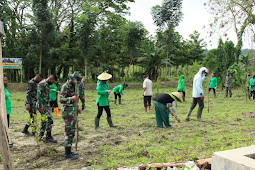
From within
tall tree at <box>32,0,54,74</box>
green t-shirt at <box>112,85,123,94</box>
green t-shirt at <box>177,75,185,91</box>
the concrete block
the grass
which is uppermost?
tall tree at <box>32,0,54,74</box>

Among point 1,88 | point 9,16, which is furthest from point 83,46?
point 1,88

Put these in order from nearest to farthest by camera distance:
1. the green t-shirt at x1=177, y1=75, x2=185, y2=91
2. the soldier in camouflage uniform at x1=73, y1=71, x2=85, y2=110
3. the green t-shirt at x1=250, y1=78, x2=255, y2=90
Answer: the soldier in camouflage uniform at x1=73, y1=71, x2=85, y2=110, the green t-shirt at x1=177, y1=75, x2=185, y2=91, the green t-shirt at x1=250, y1=78, x2=255, y2=90

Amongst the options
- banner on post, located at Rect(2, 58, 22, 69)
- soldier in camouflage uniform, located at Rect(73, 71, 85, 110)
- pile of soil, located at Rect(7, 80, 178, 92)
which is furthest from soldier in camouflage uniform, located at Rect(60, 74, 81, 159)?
pile of soil, located at Rect(7, 80, 178, 92)

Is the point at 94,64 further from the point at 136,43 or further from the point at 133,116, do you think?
the point at 133,116

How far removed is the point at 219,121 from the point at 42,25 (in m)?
17.9

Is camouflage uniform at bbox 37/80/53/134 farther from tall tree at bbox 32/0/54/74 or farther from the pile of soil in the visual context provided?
the pile of soil

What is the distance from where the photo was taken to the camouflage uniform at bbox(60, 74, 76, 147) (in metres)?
4.78

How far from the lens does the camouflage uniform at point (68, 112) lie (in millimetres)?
4777

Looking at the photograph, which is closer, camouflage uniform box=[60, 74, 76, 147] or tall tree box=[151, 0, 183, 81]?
camouflage uniform box=[60, 74, 76, 147]

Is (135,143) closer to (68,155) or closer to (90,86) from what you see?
(68,155)

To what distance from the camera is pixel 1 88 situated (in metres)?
2.57

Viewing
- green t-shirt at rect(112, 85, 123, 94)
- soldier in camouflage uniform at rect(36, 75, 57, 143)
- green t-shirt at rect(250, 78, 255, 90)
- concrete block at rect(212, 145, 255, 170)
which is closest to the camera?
concrete block at rect(212, 145, 255, 170)

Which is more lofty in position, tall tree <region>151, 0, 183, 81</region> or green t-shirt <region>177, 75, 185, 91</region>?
tall tree <region>151, 0, 183, 81</region>

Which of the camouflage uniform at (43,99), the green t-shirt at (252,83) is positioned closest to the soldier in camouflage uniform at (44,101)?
the camouflage uniform at (43,99)
